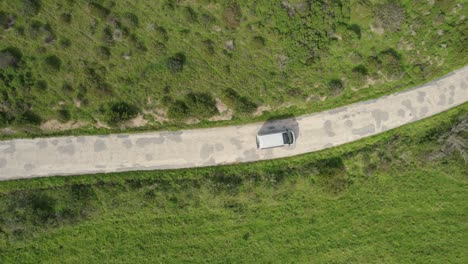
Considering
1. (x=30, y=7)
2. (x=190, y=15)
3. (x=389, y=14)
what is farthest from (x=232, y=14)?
(x=30, y=7)

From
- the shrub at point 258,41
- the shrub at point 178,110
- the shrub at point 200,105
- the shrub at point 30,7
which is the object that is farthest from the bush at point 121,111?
the shrub at point 258,41

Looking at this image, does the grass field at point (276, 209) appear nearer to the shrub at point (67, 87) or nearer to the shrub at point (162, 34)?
the shrub at point (67, 87)

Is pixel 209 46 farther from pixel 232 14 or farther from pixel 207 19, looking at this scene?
pixel 232 14

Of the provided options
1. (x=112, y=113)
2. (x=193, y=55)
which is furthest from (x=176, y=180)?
(x=193, y=55)

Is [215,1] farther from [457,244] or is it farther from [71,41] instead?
[457,244]

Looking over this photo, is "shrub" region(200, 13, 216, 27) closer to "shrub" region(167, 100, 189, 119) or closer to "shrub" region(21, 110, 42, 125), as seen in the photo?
"shrub" region(167, 100, 189, 119)

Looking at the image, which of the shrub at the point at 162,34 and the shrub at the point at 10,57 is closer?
the shrub at the point at 10,57
